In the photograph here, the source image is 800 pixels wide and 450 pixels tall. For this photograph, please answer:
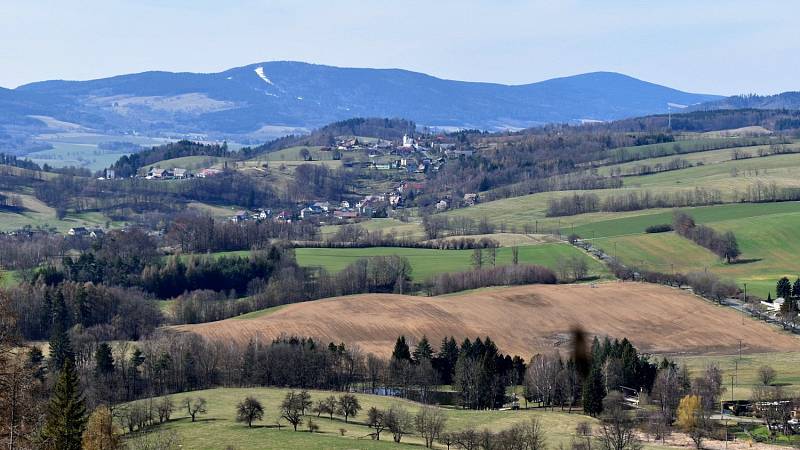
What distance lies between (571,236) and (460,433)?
272 feet

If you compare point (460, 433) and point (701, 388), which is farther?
point (701, 388)

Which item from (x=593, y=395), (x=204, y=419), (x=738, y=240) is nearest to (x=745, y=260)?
(x=738, y=240)

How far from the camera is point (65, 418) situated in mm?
40062

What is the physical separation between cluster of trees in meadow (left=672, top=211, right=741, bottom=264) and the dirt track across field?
22440 millimetres

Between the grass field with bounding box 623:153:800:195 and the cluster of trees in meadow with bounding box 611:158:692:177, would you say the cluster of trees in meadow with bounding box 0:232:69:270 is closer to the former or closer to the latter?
the grass field with bounding box 623:153:800:195

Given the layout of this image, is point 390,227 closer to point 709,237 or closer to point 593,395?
point 709,237

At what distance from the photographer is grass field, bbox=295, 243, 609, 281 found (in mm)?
118125

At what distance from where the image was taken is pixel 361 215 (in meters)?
180

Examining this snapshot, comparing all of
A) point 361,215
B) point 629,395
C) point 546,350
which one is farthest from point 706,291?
point 361,215

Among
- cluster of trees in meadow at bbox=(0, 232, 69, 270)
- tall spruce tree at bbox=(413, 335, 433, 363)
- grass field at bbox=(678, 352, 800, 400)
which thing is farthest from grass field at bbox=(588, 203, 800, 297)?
cluster of trees in meadow at bbox=(0, 232, 69, 270)

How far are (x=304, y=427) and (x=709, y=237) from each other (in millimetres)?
83667

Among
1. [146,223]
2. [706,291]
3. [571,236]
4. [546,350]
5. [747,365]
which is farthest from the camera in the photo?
[146,223]

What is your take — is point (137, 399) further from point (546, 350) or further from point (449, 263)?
point (449, 263)

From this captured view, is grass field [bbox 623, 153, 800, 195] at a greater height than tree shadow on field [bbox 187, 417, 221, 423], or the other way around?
grass field [bbox 623, 153, 800, 195]
